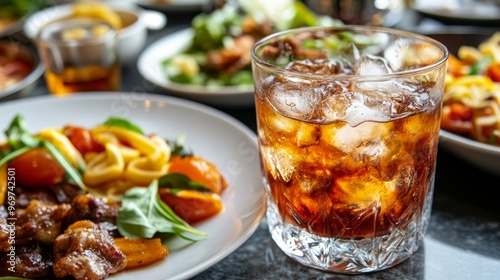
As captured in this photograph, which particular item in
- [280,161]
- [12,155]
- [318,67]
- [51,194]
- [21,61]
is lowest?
[21,61]

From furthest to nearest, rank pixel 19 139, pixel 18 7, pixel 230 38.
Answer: pixel 18 7, pixel 230 38, pixel 19 139

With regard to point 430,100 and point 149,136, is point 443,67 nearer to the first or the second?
point 430,100

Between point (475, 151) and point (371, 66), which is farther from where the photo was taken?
point (475, 151)

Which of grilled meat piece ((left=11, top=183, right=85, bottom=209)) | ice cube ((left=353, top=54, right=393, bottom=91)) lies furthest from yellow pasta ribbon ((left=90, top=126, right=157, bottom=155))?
ice cube ((left=353, top=54, right=393, bottom=91))

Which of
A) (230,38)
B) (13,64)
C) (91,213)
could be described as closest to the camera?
(91,213)

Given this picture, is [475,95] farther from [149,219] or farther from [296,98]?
[149,219]

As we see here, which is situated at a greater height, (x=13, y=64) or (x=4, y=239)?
(x=4, y=239)

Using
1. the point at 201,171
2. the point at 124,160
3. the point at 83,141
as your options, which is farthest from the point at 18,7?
the point at 201,171

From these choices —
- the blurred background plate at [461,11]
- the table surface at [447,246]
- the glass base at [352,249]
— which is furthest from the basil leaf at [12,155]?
the blurred background plate at [461,11]
